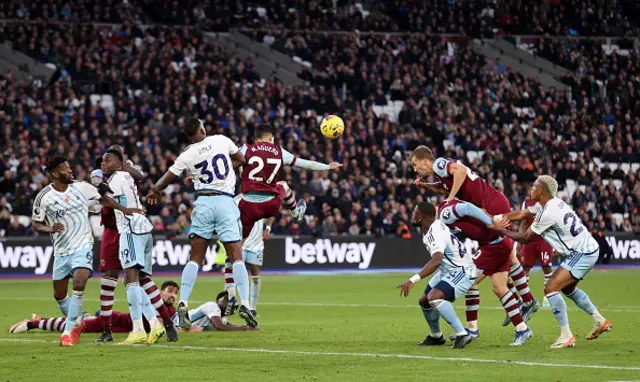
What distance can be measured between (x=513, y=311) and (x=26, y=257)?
65.7ft

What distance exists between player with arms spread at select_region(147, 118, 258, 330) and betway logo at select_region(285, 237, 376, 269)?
18898mm

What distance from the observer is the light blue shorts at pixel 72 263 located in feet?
45.2

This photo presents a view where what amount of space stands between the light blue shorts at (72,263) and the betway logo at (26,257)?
55.1 ft

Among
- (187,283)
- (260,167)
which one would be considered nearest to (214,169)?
(187,283)

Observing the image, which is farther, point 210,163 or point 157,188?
point 210,163

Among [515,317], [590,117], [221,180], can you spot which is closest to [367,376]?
[515,317]

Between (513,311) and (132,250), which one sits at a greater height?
(132,250)

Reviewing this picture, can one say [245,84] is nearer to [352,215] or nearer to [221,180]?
[352,215]

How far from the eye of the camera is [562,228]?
516 inches

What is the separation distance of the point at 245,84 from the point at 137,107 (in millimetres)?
6045

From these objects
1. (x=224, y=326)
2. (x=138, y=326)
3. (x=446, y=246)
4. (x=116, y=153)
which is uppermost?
(x=116, y=153)

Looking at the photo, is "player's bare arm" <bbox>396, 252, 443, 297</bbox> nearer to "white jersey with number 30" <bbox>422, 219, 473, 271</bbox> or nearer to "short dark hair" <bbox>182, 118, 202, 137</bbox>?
"white jersey with number 30" <bbox>422, 219, 473, 271</bbox>

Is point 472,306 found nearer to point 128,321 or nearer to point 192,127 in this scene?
point 192,127

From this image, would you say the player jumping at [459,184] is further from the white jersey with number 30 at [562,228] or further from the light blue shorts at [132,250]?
the light blue shorts at [132,250]
